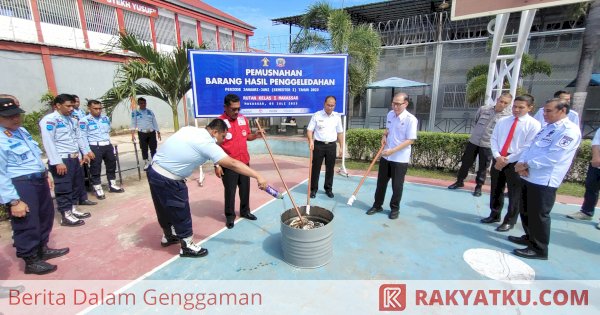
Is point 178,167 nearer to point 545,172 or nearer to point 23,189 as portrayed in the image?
point 23,189

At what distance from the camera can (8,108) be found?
8.47 feet

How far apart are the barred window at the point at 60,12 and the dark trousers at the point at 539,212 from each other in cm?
1611

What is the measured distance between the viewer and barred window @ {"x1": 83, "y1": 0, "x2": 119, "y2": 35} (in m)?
12.6

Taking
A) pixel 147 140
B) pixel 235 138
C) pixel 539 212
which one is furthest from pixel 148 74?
pixel 539 212

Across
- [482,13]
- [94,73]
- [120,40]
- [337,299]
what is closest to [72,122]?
[120,40]

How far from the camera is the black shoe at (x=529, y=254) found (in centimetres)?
307

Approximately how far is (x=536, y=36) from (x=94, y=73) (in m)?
19.0

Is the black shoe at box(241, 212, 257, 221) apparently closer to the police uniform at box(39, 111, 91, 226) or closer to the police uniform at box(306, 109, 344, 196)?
the police uniform at box(306, 109, 344, 196)

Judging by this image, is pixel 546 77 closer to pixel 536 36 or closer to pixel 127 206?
pixel 536 36

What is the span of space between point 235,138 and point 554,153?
354 centimetres

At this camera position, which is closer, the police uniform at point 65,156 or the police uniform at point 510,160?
the police uniform at point 510,160

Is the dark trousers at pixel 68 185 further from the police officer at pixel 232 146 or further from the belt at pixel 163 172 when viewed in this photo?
the police officer at pixel 232 146

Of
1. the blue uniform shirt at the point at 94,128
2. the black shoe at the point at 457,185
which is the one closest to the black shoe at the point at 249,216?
the blue uniform shirt at the point at 94,128

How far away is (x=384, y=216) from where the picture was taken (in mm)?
4195
